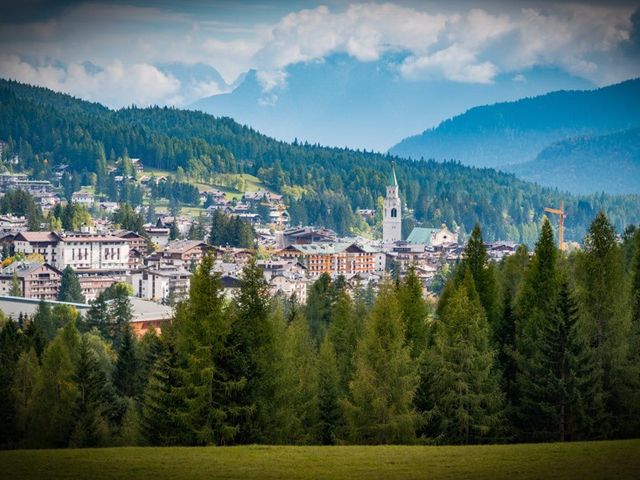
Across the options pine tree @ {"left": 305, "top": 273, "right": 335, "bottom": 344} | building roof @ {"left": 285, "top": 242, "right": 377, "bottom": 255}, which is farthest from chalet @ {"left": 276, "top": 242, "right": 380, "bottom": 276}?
pine tree @ {"left": 305, "top": 273, "right": 335, "bottom": 344}

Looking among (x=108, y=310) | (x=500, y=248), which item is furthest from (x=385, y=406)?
(x=500, y=248)

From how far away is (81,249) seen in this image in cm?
13838

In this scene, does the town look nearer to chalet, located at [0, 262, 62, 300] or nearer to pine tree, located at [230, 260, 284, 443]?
chalet, located at [0, 262, 62, 300]

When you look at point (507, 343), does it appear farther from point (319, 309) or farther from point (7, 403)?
point (7, 403)

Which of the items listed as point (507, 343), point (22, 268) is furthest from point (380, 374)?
point (22, 268)

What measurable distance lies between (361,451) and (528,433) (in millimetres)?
10073

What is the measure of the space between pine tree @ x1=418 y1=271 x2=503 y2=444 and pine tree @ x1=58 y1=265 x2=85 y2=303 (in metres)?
83.2

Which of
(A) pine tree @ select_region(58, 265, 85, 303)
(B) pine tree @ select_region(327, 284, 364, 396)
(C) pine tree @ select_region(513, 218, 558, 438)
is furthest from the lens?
(A) pine tree @ select_region(58, 265, 85, 303)

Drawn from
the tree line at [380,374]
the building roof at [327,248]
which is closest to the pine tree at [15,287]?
the building roof at [327,248]

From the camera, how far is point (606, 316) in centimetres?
3775

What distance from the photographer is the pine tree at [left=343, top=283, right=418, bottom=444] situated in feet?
106

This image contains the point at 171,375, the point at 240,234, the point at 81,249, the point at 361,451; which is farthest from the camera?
the point at 240,234

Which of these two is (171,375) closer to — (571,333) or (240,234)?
(571,333)

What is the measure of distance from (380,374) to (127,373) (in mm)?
16228
